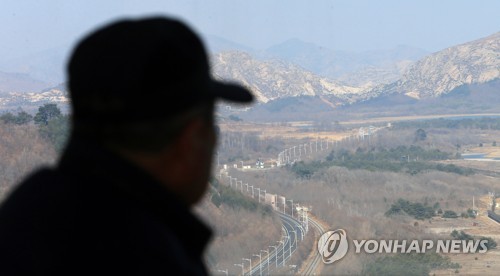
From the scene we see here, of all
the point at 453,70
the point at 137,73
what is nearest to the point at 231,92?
the point at 137,73

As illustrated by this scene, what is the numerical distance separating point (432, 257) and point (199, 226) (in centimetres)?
1873

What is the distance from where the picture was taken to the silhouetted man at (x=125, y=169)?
46.5 inches

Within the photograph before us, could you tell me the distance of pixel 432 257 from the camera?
1941 centimetres

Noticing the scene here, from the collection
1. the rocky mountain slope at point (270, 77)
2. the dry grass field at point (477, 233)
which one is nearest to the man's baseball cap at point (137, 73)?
the dry grass field at point (477, 233)

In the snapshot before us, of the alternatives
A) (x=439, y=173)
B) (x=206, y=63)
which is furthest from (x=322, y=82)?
(x=206, y=63)

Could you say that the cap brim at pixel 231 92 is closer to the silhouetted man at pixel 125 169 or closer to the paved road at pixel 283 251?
the silhouetted man at pixel 125 169

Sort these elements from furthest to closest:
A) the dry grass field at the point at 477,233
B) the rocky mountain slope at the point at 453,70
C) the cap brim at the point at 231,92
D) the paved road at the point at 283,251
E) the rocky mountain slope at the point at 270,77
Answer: the rocky mountain slope at the point at 453,70 → the rocky mountain slope at the point at 270,77 → the dry grass field at the point at 477,233 → the paved road at the point at 283,251 → the cap brim at the point at 231,92

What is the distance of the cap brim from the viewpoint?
1.40 meters

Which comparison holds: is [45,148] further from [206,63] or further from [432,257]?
[206,63]

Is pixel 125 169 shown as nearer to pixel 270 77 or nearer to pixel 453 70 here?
pixel 270 77

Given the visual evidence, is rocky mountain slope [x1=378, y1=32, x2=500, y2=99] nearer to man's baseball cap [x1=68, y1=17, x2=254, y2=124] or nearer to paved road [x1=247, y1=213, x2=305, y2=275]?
paved road [x1=247, y1=213, x2=305, y2=275]

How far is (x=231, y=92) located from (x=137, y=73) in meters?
0.24

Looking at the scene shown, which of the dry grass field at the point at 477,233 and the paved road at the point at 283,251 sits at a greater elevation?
the paved road at the point at 283,251

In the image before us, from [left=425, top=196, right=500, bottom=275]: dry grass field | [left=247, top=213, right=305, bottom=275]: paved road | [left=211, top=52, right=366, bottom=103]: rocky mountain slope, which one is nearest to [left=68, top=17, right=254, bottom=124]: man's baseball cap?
[left=247, top=213, right=305, bottom=275]: paved road
